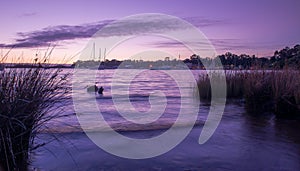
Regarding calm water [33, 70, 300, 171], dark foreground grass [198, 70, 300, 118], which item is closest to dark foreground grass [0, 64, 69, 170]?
calm water [33, 70, 300, 171]

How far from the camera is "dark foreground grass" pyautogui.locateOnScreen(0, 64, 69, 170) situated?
369cm

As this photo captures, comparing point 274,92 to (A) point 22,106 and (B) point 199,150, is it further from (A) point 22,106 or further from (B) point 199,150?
(A) point 22,106

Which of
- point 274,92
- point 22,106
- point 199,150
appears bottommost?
point 199,150

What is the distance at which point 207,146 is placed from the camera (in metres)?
7.07

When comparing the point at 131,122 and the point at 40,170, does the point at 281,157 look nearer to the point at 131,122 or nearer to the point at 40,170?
the point at 40,170

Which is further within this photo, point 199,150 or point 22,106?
point 199,150

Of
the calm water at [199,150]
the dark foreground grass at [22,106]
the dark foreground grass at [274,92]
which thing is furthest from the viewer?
the dark foreground grass at [274,92]

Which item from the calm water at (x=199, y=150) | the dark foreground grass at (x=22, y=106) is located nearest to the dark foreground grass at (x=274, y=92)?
the calm water at (x=199, y=150)

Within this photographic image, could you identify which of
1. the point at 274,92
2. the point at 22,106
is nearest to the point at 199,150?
the point at 22,106

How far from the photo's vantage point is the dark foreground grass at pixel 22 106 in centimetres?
369

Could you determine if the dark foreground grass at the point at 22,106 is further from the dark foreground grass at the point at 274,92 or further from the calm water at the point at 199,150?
the dark foreground grass at the point at 274,92

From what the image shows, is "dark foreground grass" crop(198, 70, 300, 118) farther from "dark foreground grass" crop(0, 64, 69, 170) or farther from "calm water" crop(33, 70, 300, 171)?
"dark foreground grass" crop(0, 64, 69, 170)

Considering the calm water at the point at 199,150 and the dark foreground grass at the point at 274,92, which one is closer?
the calm water at the point at 199,150

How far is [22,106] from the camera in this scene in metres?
3.79
